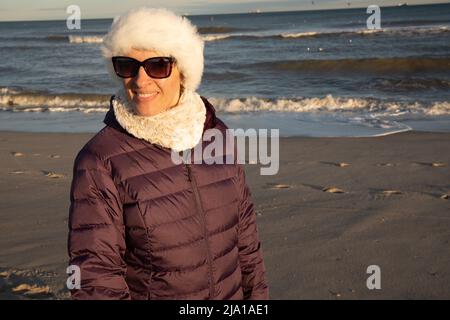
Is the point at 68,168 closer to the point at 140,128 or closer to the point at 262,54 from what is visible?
the point at 140,128

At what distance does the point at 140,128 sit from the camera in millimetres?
2143

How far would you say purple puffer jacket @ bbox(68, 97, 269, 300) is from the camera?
6.61 feet

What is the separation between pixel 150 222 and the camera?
214 cm

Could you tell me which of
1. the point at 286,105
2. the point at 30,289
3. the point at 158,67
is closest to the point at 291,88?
the point at 286,105

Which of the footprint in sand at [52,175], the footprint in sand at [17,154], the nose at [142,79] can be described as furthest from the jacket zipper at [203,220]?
the footprint in sand at [17,154]

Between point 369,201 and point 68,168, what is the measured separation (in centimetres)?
427

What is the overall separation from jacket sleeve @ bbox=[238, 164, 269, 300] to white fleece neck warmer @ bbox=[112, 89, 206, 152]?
35cm

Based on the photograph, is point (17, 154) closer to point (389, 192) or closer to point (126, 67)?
point (389, 192)

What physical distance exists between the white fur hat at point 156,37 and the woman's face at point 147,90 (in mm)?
34

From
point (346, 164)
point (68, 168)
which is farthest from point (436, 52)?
point (68, 168)

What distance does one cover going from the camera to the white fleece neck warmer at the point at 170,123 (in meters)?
2.15

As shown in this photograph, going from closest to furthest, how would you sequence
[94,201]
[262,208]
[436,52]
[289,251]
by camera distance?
[94,201] < [289,251] < [262,208] < [436,52]

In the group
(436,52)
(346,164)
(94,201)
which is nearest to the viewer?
(94,201)

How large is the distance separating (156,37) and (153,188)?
0.58 m
